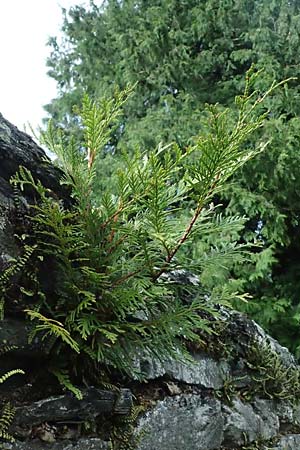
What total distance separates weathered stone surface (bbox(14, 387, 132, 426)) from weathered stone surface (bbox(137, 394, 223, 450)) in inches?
4.9

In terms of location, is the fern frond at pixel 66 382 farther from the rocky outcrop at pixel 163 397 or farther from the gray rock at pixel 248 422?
the gray rock at pixel 248 422

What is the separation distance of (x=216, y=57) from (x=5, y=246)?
222 inches

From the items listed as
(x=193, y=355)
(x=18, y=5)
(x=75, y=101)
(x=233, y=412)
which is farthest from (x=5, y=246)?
(x=75, y=101)

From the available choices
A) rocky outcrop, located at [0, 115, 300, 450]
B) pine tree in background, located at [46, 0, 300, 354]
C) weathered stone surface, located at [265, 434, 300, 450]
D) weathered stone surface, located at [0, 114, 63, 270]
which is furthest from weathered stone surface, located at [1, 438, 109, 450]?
pine tree in background, located at [46, 0, 300, 354]

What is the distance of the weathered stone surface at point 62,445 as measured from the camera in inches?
39.0

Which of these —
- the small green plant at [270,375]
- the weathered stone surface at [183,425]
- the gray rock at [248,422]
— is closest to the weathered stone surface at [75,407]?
the weathered stone surface at [183,425]

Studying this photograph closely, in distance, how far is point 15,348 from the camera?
3.44 ft

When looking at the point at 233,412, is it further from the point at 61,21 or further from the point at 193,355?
the point at 61,21

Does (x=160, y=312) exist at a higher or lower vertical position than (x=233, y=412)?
higher

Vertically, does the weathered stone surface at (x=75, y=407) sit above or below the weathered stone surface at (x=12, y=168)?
below

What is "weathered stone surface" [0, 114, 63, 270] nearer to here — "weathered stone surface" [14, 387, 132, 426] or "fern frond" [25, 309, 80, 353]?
"fern frond" [25, 309, 80, 353]

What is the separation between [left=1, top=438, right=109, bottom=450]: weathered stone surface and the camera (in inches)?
39.0

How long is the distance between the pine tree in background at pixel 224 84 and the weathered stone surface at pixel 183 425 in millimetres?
2919

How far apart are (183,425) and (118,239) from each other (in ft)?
2.35
